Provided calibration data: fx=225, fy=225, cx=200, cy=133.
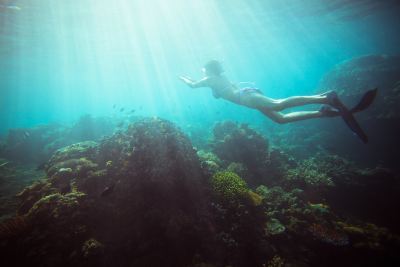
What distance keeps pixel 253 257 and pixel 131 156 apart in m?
4.93

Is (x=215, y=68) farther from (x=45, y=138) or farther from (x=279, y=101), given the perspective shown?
(x=45, y=138)

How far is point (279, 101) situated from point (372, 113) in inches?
612

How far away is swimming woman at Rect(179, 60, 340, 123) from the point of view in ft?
22.4

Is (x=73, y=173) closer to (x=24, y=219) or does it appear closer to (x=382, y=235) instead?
(x=24, y=219)

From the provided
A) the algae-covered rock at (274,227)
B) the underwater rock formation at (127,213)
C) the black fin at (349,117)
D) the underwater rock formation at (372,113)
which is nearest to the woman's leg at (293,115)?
the black fin at (349,117)

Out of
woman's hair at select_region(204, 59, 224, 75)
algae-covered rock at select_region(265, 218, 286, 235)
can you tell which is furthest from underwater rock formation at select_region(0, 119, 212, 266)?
woman's hair at select_region(204, 59, 224, 75)

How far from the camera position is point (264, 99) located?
787 centimetres

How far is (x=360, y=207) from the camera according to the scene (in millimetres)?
10062

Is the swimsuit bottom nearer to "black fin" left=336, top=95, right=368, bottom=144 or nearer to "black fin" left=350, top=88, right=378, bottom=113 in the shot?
"black fin" left=336, top=95, right=368, bottom=144

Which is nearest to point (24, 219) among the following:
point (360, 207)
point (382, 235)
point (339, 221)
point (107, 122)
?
point (339, 221)

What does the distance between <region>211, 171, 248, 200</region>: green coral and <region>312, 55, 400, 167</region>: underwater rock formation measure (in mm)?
9748

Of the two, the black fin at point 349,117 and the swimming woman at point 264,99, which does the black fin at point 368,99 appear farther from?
the swimming woman at point 264,99

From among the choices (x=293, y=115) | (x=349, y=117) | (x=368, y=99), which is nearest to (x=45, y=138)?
(x=293, y=115)

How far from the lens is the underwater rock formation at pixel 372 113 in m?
16.8
